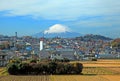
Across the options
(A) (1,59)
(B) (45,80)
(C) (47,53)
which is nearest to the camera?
(B) (45,80)

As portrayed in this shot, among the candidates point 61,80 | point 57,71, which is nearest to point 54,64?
point 57,71

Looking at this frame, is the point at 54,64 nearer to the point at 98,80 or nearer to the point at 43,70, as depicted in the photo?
the point at 43,70

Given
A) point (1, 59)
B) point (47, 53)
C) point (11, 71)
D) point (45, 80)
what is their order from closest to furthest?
Result: 1. point (45, 80)
2. point (11, 71)
3. point (1, 59)
4. point (47, 53)

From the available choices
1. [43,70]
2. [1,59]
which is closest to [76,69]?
[43,70]

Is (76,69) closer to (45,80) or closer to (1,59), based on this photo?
(45,80)

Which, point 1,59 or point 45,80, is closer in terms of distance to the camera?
point 45,80

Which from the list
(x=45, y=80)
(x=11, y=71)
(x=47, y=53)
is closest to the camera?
(x=45, y=80)

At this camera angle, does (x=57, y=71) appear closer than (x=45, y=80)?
No

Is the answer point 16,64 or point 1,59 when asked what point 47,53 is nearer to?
point 1,59
